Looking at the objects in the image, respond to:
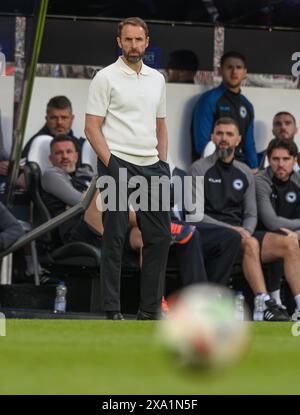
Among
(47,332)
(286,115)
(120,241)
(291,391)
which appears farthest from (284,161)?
(291,391)

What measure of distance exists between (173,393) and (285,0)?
29.5 feet

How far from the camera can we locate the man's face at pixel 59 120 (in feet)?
42.3

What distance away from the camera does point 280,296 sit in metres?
13.4

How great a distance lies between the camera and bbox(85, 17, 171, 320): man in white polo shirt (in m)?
9.62

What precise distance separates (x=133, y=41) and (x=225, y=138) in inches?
128

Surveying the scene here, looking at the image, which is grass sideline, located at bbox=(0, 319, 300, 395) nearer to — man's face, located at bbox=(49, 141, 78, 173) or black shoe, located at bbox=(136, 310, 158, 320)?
black shoe, located at bbox=(136, 310, 158, 320)

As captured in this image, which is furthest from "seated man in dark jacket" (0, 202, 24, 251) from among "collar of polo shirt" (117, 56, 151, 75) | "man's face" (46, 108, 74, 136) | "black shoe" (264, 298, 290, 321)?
"black shoe" (264, 298, 290, 321)

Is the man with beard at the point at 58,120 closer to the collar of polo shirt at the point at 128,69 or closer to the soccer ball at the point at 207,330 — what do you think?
the collar of polo shirt at the point at 128,69

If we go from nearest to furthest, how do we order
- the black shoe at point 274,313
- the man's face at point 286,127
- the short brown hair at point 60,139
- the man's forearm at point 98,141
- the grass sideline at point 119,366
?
the grass sideline at point 119,366, the man's forearm at point 98,141, the black shoe at point 274,313, the short brown hair at point 60,139, the man's face at point 286,127

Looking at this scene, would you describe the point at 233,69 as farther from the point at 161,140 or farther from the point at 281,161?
the point at 161,140

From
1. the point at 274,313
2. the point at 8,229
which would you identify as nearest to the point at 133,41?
the point at 8,229

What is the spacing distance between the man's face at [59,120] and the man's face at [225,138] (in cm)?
147

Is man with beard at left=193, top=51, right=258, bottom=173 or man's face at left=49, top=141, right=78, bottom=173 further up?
man with beard at left=193, top=51, right=258, bottom=173

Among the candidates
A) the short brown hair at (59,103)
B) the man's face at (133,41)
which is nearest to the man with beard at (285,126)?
the short brown hair at (59,103)
